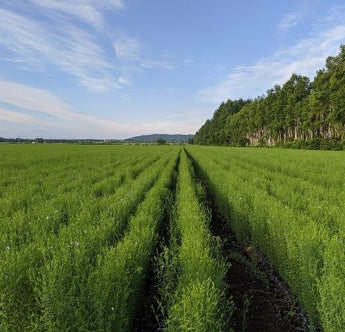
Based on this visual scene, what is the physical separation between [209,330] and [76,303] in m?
1.42

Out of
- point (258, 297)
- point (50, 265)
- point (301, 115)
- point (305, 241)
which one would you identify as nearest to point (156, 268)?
point (258, 297)

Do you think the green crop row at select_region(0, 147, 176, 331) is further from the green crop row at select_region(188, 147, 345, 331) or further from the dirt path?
the green crop row at select_region(188, 147, 345, 331)

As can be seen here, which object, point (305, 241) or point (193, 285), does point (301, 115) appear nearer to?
point (305, 241)

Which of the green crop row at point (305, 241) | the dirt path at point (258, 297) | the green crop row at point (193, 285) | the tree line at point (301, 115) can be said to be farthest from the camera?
the tree line at point (301, 115)

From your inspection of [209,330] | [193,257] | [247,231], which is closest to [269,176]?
[247,231]

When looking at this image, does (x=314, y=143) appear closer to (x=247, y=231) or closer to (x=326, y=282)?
(x=247, y=231)

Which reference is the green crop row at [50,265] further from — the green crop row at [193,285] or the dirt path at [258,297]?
the dirt path at [258,297]

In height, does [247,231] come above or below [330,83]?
below

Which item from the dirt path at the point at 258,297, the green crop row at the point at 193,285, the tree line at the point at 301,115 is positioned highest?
the tree line at the point at 301,115

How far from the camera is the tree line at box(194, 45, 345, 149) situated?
1993 inches

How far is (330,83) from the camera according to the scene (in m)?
51.7

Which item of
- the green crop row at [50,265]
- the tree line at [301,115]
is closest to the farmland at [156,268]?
the green crop row at [50,265]

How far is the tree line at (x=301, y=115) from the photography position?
50625 mm

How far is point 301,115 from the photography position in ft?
210
